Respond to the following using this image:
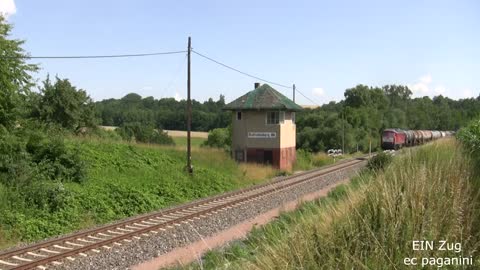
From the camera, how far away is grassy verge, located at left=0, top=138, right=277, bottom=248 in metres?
14.8

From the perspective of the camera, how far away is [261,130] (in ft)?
120

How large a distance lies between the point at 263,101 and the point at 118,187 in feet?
64.0

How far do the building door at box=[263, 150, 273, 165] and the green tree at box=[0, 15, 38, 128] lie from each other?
16.9 metres

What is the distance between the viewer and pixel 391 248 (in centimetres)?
441

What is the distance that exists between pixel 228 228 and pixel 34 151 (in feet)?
30.3

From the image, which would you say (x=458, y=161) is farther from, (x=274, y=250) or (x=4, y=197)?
(x=4, y=197)

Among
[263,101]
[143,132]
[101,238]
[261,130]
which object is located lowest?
[101,238]

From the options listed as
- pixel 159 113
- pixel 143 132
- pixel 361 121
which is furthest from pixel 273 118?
pixel 159 113

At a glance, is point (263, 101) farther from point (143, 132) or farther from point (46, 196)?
point (143, 132)

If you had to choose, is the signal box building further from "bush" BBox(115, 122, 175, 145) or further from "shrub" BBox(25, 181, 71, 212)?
"bush" BBox(115, 122, 175, 145)

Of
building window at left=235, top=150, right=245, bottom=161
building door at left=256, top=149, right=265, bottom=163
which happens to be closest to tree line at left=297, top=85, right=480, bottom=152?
building door at left=256, top=149, right=265, bottom=163

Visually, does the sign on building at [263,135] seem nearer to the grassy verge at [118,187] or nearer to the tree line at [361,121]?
the grassy verge at [118,187]

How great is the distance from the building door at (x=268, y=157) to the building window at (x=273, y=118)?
7.20 ft

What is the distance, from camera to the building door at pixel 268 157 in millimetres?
36188
